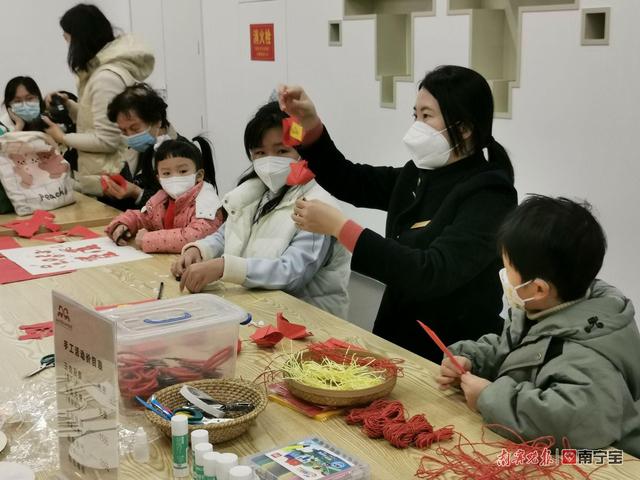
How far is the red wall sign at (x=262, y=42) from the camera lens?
4802 mm

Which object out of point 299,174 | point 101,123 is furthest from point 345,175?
point 101,123

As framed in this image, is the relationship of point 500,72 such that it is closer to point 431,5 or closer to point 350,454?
point 431,5

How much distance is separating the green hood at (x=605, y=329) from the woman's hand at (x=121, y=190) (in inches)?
86.4

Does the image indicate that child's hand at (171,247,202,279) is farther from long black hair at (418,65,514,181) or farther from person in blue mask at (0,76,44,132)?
person in blue mask at (0,76,44,132)

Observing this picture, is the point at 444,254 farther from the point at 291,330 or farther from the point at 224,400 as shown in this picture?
the point at 224,400

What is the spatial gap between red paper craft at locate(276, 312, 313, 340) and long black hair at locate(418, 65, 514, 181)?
616 millimetres

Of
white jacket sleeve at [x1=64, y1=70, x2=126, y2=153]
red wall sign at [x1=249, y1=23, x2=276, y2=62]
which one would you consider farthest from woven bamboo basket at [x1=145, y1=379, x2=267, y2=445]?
red wall sign at [x1=249, y1=23, x2=276, y2=62]

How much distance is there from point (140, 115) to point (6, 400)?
194 centimetres

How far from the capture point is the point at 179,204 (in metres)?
2.89

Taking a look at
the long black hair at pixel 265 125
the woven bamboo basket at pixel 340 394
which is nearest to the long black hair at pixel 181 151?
the long black hair at pixel 265 125

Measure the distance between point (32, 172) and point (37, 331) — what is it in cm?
166

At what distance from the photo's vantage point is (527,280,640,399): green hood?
1.41 m

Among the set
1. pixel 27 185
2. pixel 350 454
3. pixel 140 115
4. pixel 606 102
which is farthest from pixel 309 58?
pixel 350 454

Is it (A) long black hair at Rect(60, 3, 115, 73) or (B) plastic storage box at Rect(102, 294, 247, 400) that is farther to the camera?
(A) long black hair at Rect(60, 3, 115, 73)
